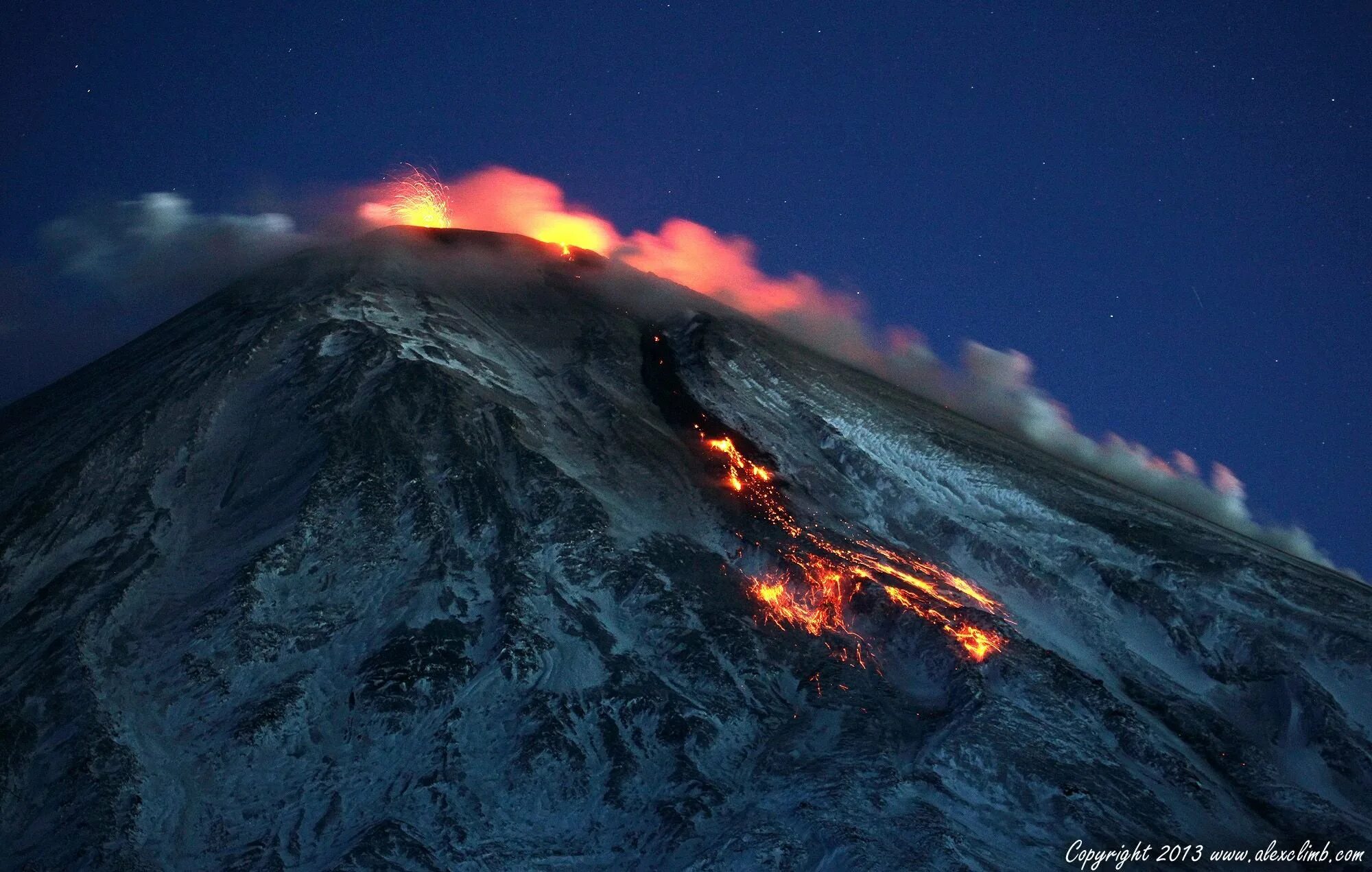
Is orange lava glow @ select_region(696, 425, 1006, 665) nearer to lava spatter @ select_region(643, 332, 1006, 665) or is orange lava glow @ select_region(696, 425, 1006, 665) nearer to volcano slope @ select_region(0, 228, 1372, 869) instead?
lava spatter @ select_region(643, 332, 1006, 665)

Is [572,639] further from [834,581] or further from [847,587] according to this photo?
[847,587]

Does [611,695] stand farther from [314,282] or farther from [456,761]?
[314,282]

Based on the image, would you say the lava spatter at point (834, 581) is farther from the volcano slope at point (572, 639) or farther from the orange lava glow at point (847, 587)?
the volcano slope at point (572, 639)

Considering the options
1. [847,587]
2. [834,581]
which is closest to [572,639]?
[834,581]

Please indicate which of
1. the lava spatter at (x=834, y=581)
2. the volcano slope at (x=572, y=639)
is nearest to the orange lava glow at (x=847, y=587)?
the lava spatter at (x=834, y=581)

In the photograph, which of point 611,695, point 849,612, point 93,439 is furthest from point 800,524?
point 93,439

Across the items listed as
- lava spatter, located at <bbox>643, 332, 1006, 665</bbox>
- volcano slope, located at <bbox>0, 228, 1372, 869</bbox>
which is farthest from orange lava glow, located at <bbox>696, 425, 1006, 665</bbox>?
volcano slope, located at <bbox>0, 228, 1372, 869</bbox>
